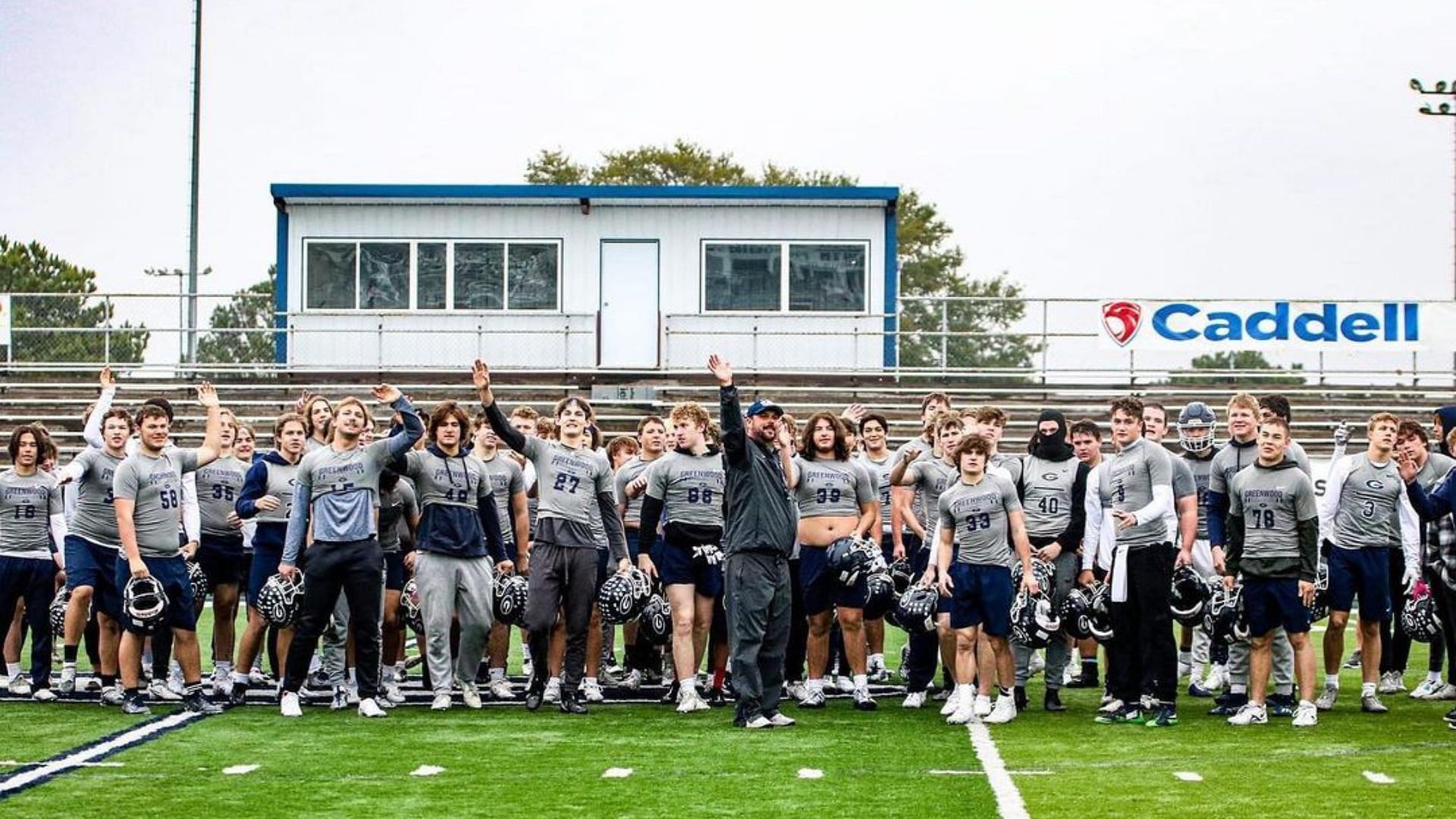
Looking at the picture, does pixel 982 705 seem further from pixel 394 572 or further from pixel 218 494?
pixel 218 494

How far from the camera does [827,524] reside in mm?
11812

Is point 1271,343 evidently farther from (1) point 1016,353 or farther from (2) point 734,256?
(2) point 734,256

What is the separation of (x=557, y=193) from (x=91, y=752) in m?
19.4

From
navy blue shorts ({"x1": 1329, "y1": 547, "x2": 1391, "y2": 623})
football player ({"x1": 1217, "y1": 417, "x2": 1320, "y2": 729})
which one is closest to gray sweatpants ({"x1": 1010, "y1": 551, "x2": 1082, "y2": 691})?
football player ({"x1": 1217, "y1": 417, "x2": 1320, "y2": 729})

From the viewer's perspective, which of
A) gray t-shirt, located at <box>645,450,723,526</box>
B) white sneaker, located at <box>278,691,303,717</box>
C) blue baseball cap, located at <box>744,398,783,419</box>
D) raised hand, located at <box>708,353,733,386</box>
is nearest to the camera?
raised hand, located at <box>708,353,733,386</box>

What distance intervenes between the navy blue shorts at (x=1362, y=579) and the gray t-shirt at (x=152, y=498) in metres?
7.25

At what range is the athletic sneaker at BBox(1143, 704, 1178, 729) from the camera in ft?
35.4

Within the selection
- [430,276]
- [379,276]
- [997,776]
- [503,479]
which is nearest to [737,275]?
[430,276]

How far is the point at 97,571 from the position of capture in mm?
11539

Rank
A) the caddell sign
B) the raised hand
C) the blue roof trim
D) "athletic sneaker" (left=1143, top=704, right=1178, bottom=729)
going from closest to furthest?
→ the raised hand
"athletic sneaker" (left=1143, top=704, right=1178, bottom=729)
the caddell sign
the blue roof trim

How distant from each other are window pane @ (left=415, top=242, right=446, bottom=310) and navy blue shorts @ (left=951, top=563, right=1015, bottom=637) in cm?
1866

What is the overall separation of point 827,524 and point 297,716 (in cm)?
341

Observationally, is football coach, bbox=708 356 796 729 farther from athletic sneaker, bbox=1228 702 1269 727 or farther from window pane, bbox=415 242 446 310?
window pane, bbox=415 242 446 310

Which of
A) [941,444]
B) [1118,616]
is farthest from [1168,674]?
[941,444]
